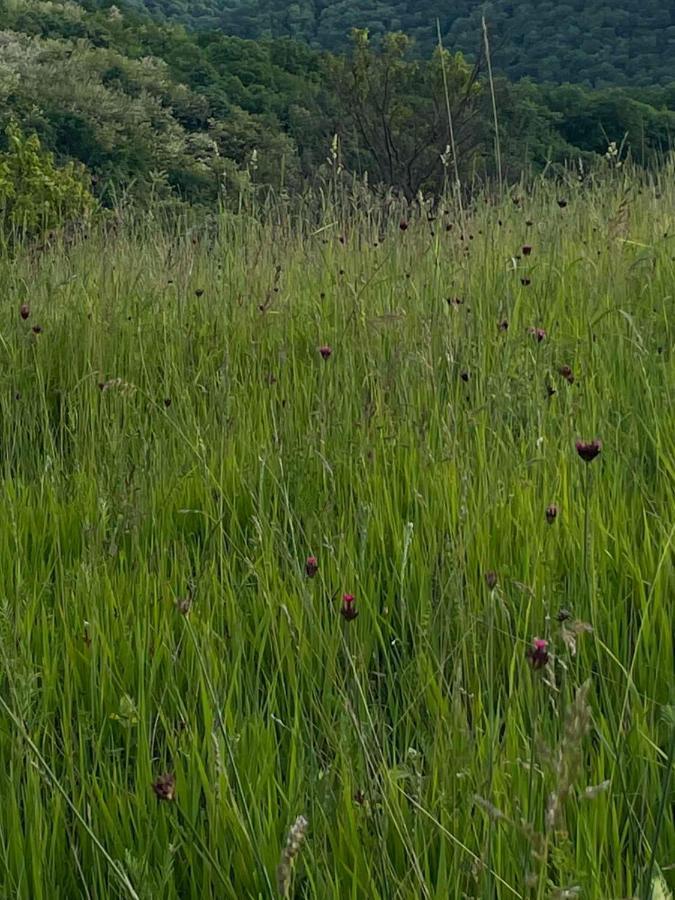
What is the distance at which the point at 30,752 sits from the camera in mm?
1106

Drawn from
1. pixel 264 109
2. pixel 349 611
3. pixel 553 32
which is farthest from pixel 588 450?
pixel 553 32

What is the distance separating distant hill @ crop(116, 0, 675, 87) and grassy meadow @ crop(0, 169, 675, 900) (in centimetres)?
3079

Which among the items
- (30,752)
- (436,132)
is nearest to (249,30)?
(436,132)

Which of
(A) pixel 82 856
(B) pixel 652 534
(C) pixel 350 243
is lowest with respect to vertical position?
(A) pixel 82 856

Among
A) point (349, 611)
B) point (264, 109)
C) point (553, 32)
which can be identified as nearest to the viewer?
point (349, 611)

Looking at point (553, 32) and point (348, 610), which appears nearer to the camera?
point (348, 610)

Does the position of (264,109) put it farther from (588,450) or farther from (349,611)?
(349,611)

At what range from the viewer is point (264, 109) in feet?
98.6

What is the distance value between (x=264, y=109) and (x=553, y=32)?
600 inches

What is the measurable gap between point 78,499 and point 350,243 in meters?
2.41

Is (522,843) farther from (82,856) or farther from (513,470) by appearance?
(513,470)

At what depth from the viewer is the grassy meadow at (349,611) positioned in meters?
0.95

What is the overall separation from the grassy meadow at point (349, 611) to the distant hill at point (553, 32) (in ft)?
101

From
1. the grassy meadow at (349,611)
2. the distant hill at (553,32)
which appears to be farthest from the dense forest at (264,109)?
the grassy meadow at (349,611)
